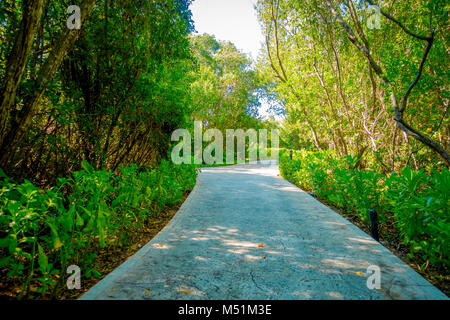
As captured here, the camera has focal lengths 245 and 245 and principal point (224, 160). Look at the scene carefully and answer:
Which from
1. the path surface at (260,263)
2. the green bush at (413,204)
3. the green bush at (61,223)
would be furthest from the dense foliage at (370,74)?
the green bush at (61,223)

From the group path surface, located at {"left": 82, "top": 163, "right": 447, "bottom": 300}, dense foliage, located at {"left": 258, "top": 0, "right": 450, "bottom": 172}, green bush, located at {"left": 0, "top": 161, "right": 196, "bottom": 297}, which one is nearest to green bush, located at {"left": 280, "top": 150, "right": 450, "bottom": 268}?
path surface, located at {"left": 82, "top": 163, "right": 447, "bottom": 300}

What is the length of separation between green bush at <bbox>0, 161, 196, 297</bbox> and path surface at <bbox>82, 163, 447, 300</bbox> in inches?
18.8

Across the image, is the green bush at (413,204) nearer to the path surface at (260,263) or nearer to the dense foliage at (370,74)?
the path surface at (260,263)

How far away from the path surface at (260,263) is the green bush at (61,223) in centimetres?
48

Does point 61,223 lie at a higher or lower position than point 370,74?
lower

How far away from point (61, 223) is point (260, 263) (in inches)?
97.3

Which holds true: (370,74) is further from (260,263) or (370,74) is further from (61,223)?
(61,223)

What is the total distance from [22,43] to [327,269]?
15.2 feet

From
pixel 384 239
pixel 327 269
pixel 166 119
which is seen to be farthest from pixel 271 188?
pixel 327 269

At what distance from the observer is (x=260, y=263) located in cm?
339

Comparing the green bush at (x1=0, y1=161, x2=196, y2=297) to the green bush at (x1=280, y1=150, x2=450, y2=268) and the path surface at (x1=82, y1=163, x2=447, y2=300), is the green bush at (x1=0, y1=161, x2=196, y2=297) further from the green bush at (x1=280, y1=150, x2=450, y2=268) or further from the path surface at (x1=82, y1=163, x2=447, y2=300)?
the green bush at (x1=280, y1=150, x2=450, y2=268)

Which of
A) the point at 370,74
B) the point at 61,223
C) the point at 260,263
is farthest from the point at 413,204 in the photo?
the point at 370,74

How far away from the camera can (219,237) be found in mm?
4453

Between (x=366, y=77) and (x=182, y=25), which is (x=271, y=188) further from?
(x=182, y=25)
